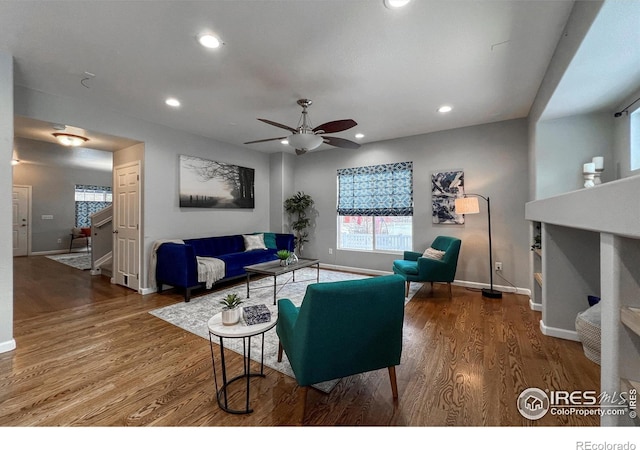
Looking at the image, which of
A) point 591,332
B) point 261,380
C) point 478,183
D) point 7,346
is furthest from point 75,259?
point 591,332

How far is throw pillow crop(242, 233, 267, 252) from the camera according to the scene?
207 inches

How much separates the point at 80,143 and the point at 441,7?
499cm

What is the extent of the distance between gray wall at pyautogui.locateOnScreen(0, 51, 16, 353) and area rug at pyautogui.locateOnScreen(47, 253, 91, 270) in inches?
166

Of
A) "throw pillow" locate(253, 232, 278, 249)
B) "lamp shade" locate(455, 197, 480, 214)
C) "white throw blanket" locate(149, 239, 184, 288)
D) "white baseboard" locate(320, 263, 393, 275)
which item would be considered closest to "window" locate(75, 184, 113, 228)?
"white throw blanket" locate(149, 239, 184, 288)

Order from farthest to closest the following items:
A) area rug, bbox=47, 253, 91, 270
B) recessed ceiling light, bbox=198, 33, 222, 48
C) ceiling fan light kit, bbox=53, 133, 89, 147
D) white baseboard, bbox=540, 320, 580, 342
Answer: area rug, bbox=47, 253, 91, 270 < ceiling fan light kit, bbox=53, 133, 89, 147 < white baseboard, bbox=540, 320, 580, 342 < recessed ceiling light, bbox=198, 33, 222, 48

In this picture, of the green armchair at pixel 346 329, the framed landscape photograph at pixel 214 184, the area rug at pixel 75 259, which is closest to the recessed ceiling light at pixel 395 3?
the green armchair at pixel 346 329

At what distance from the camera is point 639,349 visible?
1.20 metres

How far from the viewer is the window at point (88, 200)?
866cm

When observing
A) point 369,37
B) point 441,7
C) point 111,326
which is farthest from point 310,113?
point 111,326

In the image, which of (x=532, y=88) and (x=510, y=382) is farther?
(x=532, y=88)

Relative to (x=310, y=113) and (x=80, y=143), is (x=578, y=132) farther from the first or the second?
(x=80, y=143)

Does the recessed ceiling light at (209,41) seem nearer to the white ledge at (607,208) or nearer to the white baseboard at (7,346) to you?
the white ledge at (607,208)

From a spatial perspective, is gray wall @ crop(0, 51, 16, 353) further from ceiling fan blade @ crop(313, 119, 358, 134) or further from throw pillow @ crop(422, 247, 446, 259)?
throw pillow @ crop(422, 247, 446, 259)

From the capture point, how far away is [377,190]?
5.32 meters
